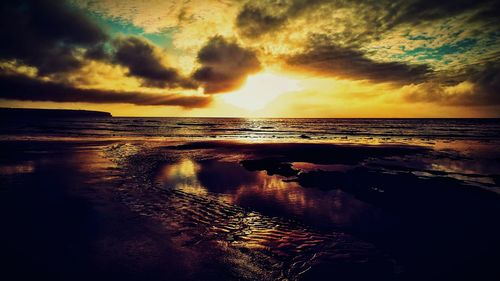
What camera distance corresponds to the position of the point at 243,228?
9.09 m

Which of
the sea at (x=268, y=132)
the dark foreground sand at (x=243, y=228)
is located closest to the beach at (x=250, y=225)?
the dark foreground sand at (x=243, y=228)

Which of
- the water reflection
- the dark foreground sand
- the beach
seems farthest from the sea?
the dark foreground sand

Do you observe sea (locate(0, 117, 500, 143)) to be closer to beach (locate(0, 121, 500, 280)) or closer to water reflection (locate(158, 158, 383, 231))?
water reflection (locate(158, 158, 383, 231))

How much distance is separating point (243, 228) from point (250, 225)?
35cm

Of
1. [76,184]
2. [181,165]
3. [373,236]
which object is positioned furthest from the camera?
[181,165]

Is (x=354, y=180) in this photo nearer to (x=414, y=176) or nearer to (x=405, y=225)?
(x=414, y=176)

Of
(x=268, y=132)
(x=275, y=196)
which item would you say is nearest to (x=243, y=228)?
(x=275, y=196)

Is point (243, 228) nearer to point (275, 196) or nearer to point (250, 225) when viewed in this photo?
point (250, 225)

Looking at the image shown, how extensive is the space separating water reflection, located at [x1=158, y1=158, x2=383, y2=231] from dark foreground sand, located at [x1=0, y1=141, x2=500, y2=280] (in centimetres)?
9

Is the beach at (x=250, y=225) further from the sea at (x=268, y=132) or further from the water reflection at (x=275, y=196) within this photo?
the sea at (x=268, y=132)

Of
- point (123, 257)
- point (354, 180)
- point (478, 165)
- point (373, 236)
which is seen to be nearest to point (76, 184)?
point (123, 257)

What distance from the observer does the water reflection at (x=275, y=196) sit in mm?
10148

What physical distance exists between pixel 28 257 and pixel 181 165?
1444 cm

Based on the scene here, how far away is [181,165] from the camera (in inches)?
840
